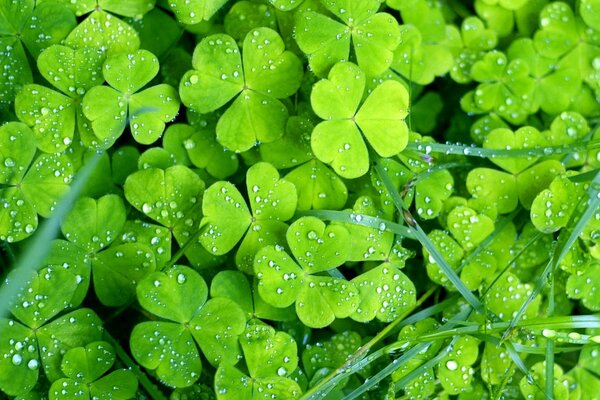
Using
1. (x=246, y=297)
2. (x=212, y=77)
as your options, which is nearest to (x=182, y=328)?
(x=246, y=297)

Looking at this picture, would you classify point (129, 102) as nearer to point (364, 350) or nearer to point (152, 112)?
point (152, 112)

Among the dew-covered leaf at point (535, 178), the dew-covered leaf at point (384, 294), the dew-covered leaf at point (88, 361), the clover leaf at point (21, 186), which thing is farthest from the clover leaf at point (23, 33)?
the dew-covered leaf at point (535, 178)

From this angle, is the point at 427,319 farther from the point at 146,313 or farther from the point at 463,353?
the point at 146,313

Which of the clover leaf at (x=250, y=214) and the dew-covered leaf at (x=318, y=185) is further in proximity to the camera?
the dew-covered leaf at (x=318, y=185)

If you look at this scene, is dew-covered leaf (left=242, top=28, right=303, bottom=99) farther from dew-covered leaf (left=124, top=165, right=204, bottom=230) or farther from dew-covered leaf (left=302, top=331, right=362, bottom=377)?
dew-covered leaf (left=302, top=331, right=362, bottom=377)

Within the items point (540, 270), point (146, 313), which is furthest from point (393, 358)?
point (146, 313)

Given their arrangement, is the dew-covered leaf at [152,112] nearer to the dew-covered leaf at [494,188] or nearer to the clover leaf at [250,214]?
the clover leaf at [250,214]
